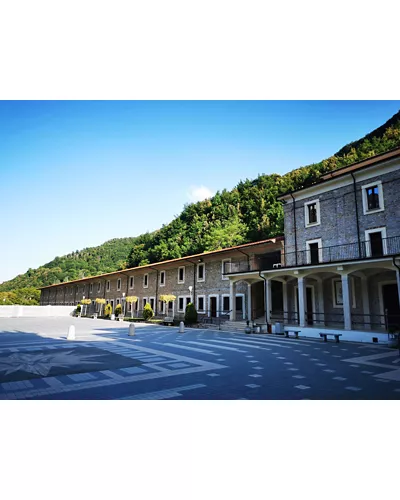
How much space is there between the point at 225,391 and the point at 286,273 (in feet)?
48.6

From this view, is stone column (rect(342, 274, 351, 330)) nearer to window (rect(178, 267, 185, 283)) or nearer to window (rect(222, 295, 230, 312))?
window (rect(222, 295, 230, 312))

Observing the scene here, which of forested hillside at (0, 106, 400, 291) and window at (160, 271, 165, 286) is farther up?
forested hillside at (0, 106, 400, 291)

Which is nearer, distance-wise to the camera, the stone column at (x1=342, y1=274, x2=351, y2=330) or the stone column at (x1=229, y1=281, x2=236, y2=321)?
the stone column at (x1=342, y1=274, x2=351, y2=330)

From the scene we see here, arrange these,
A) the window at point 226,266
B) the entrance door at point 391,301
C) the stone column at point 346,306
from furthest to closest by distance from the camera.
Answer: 1. the window at point 226,266
2. the entrance door at point 391,301
3. the stone column at point 346,306

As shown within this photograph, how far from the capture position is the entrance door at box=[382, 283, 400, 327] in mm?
17600

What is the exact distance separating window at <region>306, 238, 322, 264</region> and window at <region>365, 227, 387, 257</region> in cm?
305

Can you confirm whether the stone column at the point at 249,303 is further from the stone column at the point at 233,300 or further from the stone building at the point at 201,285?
the stone column at the point at 233,300

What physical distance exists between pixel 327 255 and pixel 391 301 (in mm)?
4377

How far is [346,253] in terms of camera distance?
19375 mm

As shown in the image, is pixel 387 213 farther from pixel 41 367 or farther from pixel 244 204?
pixel 244 204

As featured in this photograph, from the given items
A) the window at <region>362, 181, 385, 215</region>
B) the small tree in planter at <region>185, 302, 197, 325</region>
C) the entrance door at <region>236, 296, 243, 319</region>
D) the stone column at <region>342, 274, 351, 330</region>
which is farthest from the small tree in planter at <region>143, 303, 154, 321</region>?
the window at <region>362, 181, 385, 215</region>

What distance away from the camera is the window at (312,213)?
21.5m

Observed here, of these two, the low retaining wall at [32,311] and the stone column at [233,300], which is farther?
the low retaining wall at [32,311]

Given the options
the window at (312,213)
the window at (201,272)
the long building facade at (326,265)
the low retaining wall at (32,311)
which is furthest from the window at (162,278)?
the low retaining wall at (32,311)
